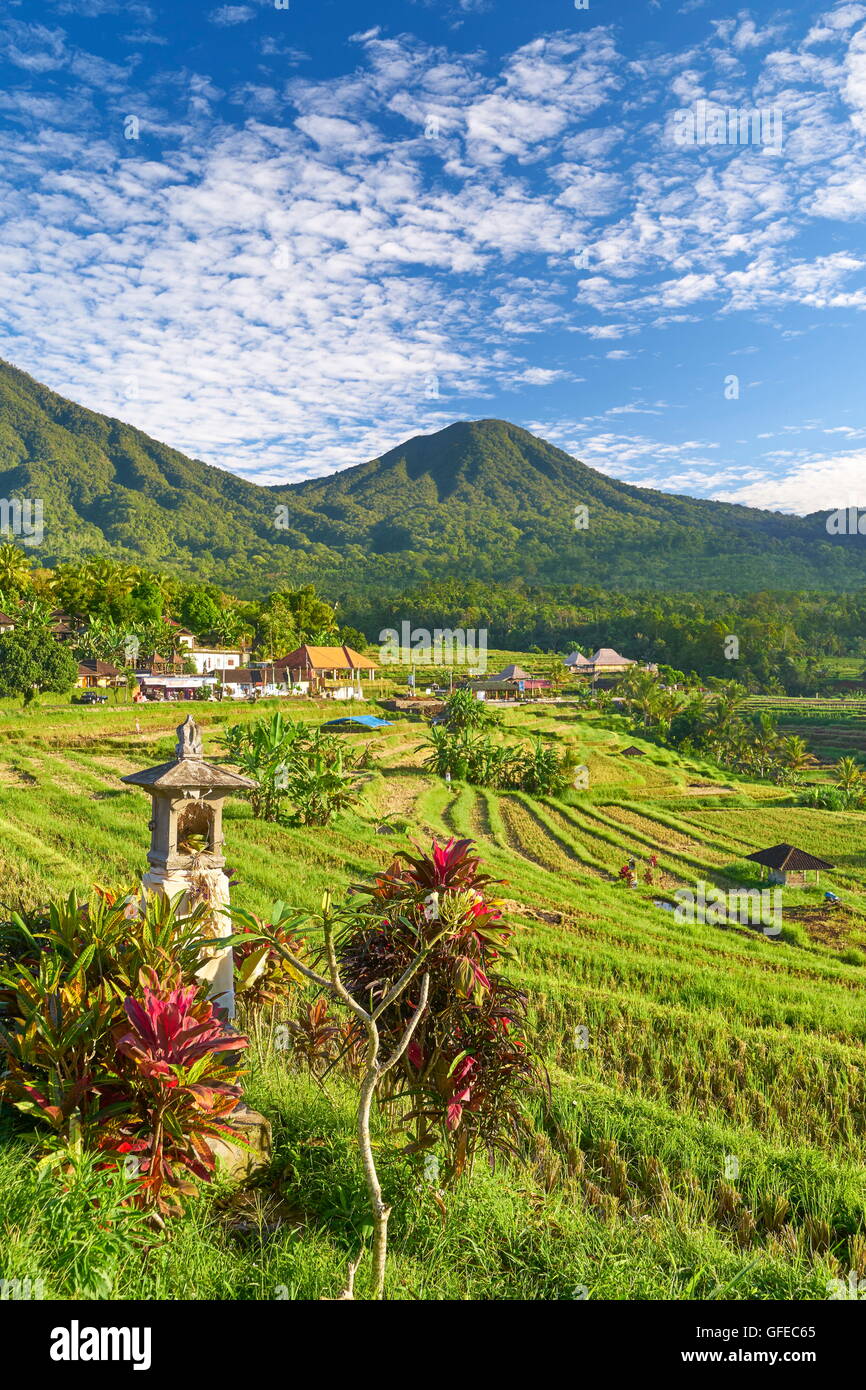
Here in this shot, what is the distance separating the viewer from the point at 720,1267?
402cm

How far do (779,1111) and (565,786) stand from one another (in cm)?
2949

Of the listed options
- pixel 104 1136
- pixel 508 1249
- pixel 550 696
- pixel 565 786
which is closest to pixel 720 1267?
pixel 508 1249

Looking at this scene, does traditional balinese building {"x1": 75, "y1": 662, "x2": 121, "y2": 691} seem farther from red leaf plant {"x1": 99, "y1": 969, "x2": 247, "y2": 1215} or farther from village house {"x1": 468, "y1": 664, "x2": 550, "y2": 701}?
red leaf plant {"x1": 99, "y1": 969, "x2": 247, "y2": 1215}

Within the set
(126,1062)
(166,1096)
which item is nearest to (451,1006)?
(166,1096)

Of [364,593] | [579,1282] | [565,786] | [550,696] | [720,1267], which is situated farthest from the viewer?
[364,593]

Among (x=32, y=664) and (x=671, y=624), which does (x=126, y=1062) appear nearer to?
(x=32, y=664)

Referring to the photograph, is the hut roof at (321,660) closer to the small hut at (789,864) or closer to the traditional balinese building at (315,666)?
the traditional balinese building at (315,666)

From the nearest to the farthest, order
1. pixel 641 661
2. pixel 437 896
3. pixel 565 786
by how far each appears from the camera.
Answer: pixel 437 896
pixel 565 786
pixel 641 661

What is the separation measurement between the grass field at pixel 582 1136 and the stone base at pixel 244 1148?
0.13 m

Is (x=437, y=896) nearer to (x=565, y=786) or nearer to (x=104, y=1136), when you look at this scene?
(x=104, y=1136)

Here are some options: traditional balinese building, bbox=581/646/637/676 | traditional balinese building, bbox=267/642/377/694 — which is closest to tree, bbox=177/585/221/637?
traditional balinese building, bbox=267/642/377/694

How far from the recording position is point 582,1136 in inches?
234

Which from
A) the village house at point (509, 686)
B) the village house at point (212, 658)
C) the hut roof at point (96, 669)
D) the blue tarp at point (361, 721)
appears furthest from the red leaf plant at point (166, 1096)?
the village house at point (509, 686)

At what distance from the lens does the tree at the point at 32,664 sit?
1459 inches
